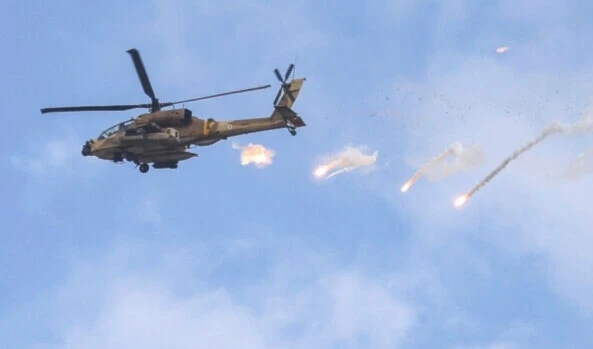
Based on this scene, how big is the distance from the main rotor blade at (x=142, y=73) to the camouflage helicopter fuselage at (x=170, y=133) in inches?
53.6

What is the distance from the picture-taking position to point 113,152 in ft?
230

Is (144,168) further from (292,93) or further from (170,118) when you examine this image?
(292,93)

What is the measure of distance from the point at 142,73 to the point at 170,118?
130 inches

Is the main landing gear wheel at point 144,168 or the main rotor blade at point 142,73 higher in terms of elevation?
the main rotor blade at point 142,73

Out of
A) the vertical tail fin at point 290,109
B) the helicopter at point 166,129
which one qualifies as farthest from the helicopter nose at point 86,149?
the vertical tail fin at point 290,109

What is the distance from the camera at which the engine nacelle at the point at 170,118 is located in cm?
Answer: 6800

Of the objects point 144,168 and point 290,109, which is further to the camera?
point 144,168

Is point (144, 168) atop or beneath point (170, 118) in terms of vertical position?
beneath

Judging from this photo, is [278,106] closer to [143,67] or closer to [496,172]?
[143,67]

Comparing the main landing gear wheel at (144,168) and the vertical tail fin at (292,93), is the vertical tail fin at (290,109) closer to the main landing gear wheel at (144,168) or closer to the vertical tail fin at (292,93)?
the vertical tail fin at (292,93)

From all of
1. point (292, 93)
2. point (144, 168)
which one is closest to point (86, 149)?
point (144, 168)

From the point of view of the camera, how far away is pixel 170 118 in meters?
68.1

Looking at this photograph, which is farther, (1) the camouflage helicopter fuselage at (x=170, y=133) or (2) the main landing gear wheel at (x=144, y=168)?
(2) the main landing gear wheel at (x=144, y=168)

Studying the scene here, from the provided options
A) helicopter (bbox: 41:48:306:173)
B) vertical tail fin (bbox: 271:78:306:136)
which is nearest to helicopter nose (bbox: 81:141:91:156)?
helicopter (bbox: 41:48:306:173)
